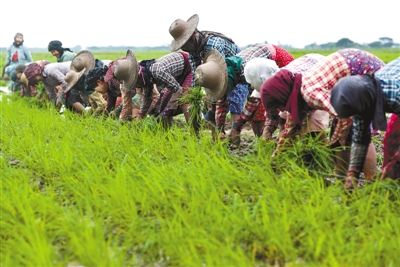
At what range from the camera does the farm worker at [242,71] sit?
443 centimetres

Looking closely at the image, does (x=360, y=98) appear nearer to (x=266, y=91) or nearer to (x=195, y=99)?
(x=266, y=91)

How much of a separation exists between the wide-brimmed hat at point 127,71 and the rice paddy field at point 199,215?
1.62 m

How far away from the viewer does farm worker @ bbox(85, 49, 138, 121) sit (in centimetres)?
552

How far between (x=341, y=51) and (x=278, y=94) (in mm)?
502

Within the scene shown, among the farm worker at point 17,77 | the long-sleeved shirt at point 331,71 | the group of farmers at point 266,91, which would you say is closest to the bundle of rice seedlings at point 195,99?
the group of farmers at point 266,91

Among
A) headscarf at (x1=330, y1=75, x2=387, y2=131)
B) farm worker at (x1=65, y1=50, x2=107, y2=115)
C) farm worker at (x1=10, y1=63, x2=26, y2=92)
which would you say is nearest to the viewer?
headscarf at (x1=330, y1=75, x2=387, y2=131)

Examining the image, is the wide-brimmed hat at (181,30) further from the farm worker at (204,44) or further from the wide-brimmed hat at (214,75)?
the wide-brimmed hat at (214,75)

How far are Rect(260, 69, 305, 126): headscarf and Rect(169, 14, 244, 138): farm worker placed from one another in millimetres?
1282

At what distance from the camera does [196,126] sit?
17.0 feet

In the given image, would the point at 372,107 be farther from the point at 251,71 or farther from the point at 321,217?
the point at 251,71

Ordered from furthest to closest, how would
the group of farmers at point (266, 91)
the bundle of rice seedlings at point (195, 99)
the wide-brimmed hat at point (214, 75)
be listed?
the bundle of rice seedlings at point (195, 99), the wide-brimmed hat at point (214, 75), the group of farmers at point (266, 91)

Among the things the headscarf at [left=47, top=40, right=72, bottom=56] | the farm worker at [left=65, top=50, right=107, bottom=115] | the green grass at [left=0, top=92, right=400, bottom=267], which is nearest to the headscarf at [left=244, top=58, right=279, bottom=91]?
the green grass at [left=0, top=92, right=400, bottom=267]

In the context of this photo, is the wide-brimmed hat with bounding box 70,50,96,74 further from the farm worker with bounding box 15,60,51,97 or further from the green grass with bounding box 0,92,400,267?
the green grass with bounding box 0,92,400,267

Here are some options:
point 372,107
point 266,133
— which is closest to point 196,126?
point 266,133
